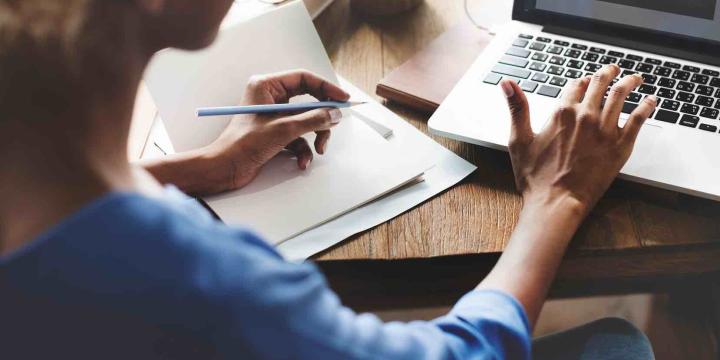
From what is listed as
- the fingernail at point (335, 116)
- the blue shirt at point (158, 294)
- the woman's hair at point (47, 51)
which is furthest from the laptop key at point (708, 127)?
the woman's hair at point (47, 51)

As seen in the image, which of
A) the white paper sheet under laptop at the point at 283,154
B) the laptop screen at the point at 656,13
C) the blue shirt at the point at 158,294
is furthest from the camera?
the laptop screen at the point at 656,13

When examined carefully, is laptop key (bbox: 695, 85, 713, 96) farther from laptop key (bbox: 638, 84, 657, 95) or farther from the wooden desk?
the wooden desk

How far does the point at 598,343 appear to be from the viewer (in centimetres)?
80

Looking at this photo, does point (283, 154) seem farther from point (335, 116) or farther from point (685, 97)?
point (685, 97)

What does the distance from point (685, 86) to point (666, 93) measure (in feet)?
0.09

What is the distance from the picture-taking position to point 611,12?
91cm

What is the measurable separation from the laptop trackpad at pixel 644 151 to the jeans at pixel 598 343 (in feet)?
0.61

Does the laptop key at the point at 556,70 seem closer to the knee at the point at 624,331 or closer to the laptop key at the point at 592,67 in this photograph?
the laptop key at the point at 592,67

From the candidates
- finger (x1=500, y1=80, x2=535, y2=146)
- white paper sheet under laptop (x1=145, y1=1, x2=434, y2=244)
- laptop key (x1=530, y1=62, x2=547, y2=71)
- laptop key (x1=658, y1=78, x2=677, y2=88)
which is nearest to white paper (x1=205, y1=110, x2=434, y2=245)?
white paper sheet under laptop (x1=145, y1=1, x2=434, y2=244)

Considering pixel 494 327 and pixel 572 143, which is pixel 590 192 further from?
pixel 494 327

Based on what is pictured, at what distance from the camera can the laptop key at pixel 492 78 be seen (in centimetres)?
88

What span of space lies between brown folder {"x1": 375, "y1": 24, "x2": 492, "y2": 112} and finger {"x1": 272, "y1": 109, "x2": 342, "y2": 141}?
0.44 ft

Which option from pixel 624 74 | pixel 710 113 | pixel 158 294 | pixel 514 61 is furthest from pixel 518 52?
pixel 158 294

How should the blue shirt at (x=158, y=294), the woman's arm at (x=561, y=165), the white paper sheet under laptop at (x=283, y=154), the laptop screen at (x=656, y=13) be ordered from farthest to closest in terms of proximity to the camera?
1. the laptop screen at (x=656, y=13)
2. the white paper sheet under laptop at (x=283, y=154)
3. the woman's arm at (x=561, y=165)
4. the blue shirt at (x=158, y=294)
